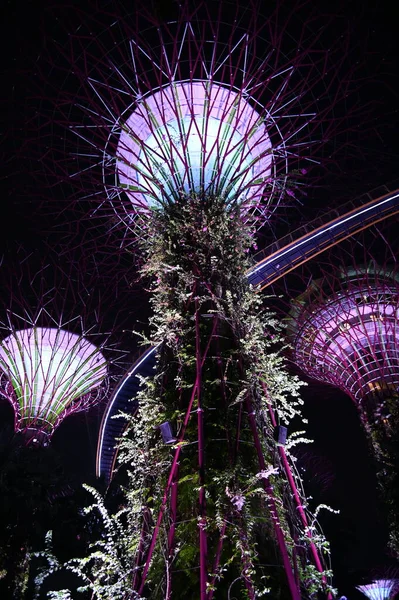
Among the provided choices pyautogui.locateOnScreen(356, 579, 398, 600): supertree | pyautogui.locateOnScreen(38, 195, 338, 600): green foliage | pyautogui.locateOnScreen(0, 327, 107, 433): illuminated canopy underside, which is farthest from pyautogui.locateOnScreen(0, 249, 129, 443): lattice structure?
pyautogui.locateOnScreen(356, 579, 398, 600): supertree

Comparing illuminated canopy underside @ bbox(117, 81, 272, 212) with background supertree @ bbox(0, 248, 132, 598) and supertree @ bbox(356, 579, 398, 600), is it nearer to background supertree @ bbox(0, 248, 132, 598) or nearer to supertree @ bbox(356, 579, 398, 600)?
background supertree @ bbox(0, 248, 132, 598)

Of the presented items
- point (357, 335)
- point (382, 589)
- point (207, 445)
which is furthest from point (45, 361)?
point (382, 589)

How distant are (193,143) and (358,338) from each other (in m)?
11.2

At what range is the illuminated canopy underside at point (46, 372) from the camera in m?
16.0

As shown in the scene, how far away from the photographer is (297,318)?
18.1 m

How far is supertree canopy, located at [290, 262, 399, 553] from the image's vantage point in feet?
52.6

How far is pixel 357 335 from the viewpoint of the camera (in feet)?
57.1

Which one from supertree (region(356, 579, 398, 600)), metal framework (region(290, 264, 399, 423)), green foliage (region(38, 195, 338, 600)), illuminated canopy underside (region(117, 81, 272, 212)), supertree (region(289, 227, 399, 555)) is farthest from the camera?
supertree (region(356, 579, 398, 600))

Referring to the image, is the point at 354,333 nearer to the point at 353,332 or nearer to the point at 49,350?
the point at 353,332

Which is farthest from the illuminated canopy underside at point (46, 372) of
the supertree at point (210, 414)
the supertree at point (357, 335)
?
the supertree at point (210, 414)

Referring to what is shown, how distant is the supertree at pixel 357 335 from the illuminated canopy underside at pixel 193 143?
8.31 m

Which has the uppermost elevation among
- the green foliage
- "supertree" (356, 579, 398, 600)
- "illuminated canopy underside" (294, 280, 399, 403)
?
"illuminated canopy underside" (294, 280, 399, 403)

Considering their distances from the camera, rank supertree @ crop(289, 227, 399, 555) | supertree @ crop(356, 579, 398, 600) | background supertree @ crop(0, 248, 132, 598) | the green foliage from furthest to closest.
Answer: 1. supertree @ crop(356, 579, 398, 600)
2. supertree @ crop(289, 227, 399, 555)
3. background supertree @ crop(0, 248, 132, 598)
4. the green foliage

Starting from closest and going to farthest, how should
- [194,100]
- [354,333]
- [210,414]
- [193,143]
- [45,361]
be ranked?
[210,414], [193,143], [194,100], [45,361], [354,333]
